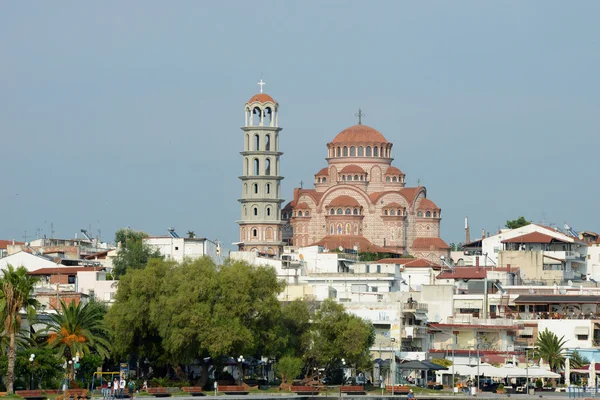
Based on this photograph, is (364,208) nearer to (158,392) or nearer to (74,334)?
(74,334)

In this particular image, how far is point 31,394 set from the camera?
57.4 metres

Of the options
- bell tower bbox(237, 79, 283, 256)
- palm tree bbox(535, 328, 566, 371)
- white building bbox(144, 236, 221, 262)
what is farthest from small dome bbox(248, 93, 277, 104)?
palm tree bbox(535, 328, 566, 371)

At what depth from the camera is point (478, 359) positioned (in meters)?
74.6

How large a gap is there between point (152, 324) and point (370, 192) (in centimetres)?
9000

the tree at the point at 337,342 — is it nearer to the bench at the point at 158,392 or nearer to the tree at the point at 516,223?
the bench at the point at 158,392

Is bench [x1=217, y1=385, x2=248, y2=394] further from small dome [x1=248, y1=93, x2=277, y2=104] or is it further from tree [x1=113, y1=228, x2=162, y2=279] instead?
small dome [x1=248, y1=93, x2=277, y2=104]

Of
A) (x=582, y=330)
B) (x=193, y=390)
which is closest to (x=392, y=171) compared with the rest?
(x=582, y=330)

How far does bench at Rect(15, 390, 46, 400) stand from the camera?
5669 cm

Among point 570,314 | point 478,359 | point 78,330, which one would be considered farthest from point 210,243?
point 78,330

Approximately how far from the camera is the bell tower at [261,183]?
143125mm

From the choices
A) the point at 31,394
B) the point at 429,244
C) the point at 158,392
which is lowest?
the point at 31,394

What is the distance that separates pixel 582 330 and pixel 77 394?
39818 millimetres

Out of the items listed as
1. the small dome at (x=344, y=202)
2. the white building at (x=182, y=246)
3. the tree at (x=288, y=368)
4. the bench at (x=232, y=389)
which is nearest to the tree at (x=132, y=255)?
the white building at (x=182, y=246)

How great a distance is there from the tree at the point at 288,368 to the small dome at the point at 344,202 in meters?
83.1
